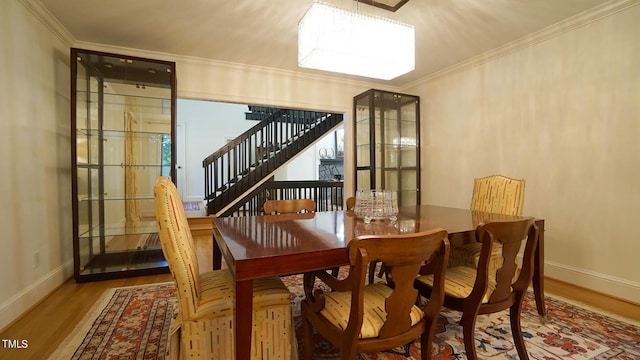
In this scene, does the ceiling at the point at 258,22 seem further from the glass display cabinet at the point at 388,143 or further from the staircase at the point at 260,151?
the staircase at the point at 260,151

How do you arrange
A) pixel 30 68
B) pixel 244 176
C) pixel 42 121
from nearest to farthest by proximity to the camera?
pixel 30 68, pixel 42 121, pixel 244 176

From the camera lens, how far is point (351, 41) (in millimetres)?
1842

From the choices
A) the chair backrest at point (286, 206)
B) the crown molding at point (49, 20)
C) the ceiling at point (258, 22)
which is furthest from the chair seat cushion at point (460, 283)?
the crown molding at point (49, 20)

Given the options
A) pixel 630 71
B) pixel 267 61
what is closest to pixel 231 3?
pixel 267 61

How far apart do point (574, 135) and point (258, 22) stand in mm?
3077

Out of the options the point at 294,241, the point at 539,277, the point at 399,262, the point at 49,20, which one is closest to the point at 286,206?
the point at 294,241

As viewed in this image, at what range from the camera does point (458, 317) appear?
2.08 metres

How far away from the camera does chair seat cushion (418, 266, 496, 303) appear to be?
1522 mm

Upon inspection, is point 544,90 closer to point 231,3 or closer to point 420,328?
point 420,328

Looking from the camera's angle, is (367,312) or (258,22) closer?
(367,312)

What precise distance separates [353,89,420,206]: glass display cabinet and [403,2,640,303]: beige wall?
2.82 ft

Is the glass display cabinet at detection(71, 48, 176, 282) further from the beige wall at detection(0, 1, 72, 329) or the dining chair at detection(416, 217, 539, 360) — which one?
the dining chair at detection(416, 217, 539, 360)

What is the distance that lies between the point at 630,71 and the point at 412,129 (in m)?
2.31

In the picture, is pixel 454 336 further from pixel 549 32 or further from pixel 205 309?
pixel 549 32
